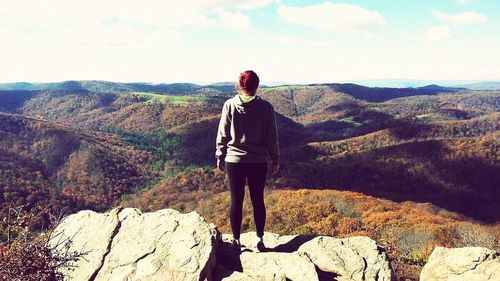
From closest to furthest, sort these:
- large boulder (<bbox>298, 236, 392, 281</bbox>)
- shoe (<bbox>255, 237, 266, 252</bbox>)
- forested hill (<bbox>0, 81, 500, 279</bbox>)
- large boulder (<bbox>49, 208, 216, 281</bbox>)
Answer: large boulder (<bbox>49, 208, 216, 281</bbox>) → large boulder (<bbox>298, 236, 392, 281</bbox>) → shoe (<bbox>255, 237, 266, 252</bbox>) → forested hill (<bbox>0, 81, 500, 279</bbox>)

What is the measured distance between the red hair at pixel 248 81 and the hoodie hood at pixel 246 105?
151 millimetres

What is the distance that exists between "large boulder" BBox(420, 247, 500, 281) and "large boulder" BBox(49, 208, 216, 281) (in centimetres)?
432

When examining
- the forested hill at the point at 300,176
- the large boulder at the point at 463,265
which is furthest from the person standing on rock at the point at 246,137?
the forested hill at the point at 300,176

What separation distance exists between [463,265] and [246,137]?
185 inches

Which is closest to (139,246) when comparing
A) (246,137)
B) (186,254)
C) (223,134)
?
(186,254)

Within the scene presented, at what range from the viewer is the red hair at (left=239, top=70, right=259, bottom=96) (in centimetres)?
670

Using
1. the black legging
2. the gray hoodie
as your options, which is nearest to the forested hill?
the black legging

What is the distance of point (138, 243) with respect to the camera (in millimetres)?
7277

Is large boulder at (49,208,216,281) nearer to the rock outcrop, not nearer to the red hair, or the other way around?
the rock outcrop

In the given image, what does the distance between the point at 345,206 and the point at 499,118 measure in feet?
607

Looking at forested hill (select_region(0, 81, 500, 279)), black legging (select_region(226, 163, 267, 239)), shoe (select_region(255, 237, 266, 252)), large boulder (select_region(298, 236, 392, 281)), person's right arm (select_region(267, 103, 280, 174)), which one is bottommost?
forested hill (select_region(0, 81, 500, 279))

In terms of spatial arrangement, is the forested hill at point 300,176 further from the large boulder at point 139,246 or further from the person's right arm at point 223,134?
the person's right arm at point 223,134

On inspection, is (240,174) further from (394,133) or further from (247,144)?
(394,133)

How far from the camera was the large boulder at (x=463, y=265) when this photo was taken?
7.07m
